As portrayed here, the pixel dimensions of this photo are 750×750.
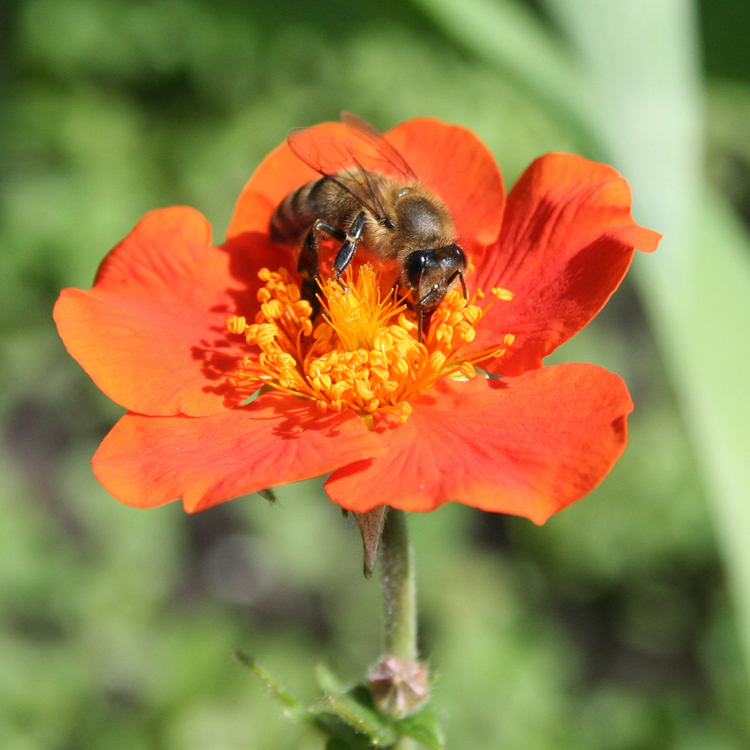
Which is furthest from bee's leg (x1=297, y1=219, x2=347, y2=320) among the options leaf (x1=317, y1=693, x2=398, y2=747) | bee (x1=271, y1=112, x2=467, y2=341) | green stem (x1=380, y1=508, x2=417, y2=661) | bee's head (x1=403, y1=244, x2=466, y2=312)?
leaf (x1=317, y1=693, x2=398, y2=747)

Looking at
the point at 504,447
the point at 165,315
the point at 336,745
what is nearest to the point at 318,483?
the point at 165,315

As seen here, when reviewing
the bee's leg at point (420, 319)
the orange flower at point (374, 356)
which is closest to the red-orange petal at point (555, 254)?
the orange flower at point (374, 356)

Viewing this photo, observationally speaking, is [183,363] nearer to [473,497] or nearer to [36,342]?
[473,497]

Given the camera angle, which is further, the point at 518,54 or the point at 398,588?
the point at 518,54

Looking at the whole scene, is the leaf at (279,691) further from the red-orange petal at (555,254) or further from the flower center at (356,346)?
the red-orange petal at (555,254)

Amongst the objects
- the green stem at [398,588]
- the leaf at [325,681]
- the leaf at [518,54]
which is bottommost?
the leaf at [325,681]

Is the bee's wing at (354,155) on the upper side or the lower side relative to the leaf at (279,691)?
upper

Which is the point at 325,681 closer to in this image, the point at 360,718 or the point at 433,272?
the point at 360,718
